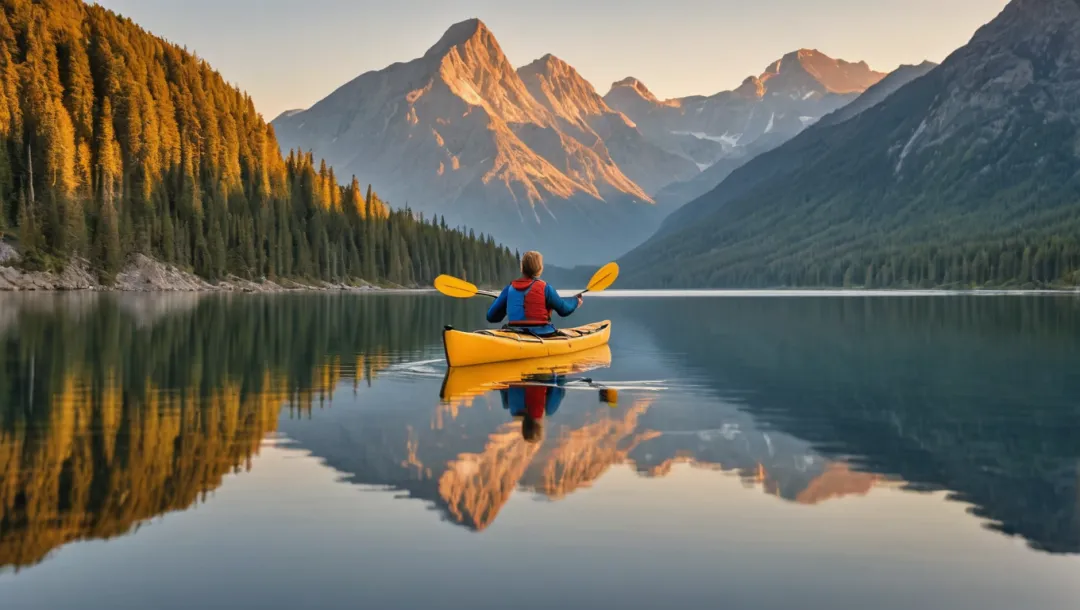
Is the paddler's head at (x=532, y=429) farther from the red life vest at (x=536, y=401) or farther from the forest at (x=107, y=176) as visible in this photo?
the forest at (x=107, y=176)

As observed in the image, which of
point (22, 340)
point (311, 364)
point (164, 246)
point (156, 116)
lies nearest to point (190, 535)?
point (311, 364)

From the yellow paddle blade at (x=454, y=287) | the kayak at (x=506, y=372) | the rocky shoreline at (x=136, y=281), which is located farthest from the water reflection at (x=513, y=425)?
the rocky shoreline at (x=136, y=281)

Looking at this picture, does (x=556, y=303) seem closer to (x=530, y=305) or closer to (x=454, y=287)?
(x=530, y=305)

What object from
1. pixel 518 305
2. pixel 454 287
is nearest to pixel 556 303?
pixel 518 305

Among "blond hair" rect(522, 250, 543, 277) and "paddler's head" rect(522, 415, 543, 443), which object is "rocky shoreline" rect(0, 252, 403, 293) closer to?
"blond hair" rect(522, 250, 543, 277)

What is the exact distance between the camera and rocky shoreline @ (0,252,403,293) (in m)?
128

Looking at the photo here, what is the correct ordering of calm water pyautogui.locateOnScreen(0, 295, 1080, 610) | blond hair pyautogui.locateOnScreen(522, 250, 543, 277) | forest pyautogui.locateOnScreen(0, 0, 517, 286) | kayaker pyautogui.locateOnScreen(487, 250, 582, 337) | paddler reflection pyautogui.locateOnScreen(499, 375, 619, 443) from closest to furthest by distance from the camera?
calm water pyautogui.locateOnScreen(0, 295, 1080, 610)
paddler reflection pyautogui.locateOnScreen(499, 375, 619, 443)
blond hair pyautogui.locateOnScreen(522, 250, 543, 277)
kayaker pyautogui.locateOnScreen(487, 250, 582, 337)
forest pyautogui.locateOnScreen(0, 0, 517, 286)

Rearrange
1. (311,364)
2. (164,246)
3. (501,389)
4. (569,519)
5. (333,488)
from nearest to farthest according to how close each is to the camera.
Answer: (569,519)
(333,488)
(501,389)
(311,364)
(164,246)

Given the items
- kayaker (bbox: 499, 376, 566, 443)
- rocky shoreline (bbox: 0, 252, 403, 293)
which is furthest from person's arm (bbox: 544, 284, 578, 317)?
rocky shoreline (bbox: 0, 252, 403, 293)

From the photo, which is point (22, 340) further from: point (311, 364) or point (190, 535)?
point (190, 535)

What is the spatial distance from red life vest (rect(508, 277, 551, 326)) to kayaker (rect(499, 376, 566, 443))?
155 inches

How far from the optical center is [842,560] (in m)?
12.0

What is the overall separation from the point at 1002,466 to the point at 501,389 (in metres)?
14.2

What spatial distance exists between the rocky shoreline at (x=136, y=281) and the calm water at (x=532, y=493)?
106 metres
